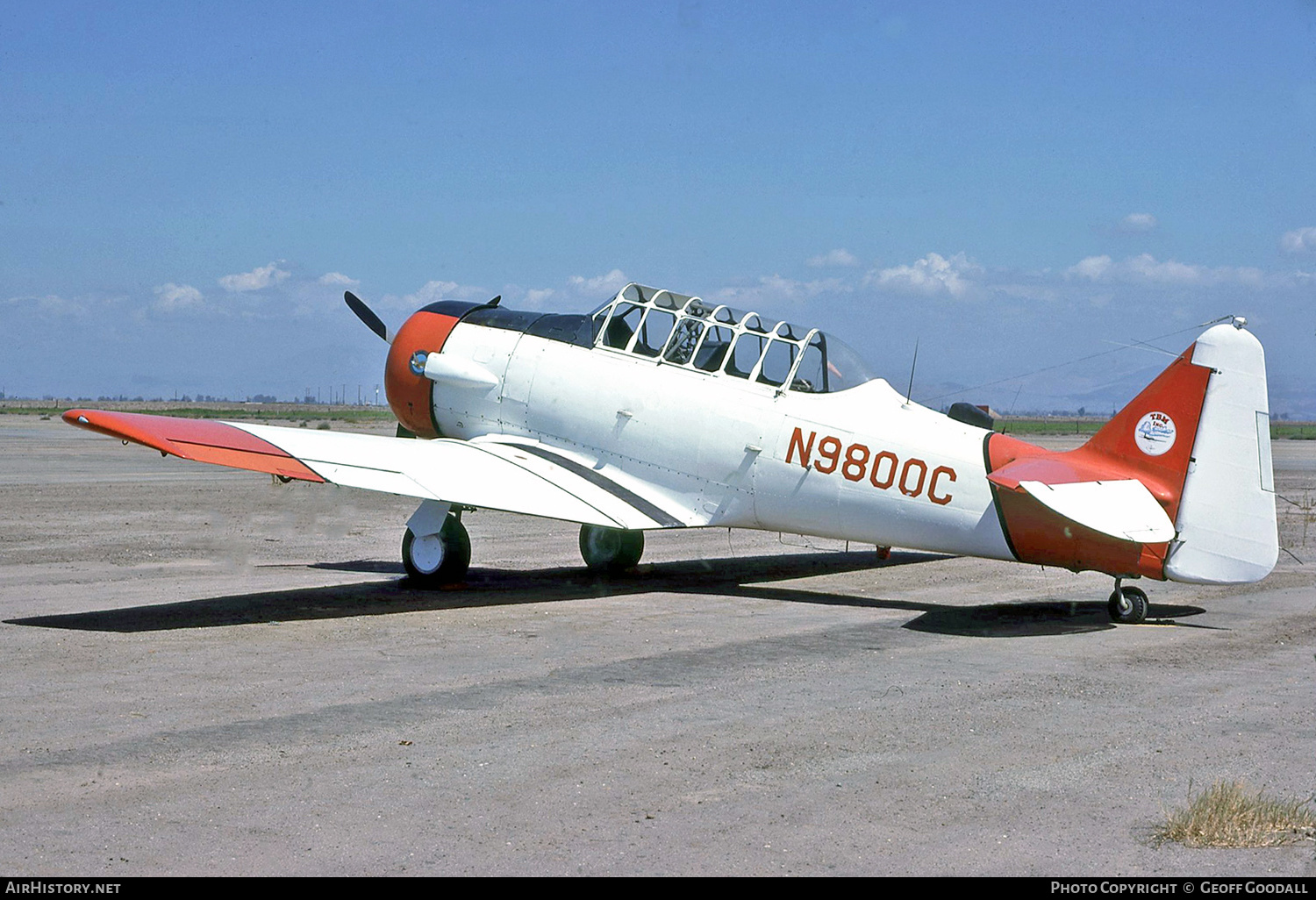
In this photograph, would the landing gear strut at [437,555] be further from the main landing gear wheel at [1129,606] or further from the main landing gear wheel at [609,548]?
the main landing gear wheel at [1129,606]

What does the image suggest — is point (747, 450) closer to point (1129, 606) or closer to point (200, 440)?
point (1129, 606)

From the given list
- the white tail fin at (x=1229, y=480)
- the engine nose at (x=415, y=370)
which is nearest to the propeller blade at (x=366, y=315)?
the engine nose at (x=415, y=370)

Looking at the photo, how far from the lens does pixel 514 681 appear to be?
8.30m

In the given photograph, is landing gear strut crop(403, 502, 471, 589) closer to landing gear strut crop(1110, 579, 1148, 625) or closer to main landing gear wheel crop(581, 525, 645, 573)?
main landing gear wheel crop(581, 525, 645, 573)

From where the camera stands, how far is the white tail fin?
10375 mm

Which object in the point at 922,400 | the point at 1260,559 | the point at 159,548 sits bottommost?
the point at 159,548

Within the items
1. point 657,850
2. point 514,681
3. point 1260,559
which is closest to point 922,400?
point 1260,559

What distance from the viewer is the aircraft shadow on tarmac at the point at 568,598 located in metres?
10.7

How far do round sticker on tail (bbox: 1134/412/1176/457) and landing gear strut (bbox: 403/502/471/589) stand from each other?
262 inches

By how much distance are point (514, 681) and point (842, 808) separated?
3332mm

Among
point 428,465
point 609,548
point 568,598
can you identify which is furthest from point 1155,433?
point 428,465

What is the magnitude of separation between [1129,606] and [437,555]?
22.3 feet

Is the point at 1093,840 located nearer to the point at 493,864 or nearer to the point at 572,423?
the point at 493,864

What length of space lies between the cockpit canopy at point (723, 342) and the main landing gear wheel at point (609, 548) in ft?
7.65
